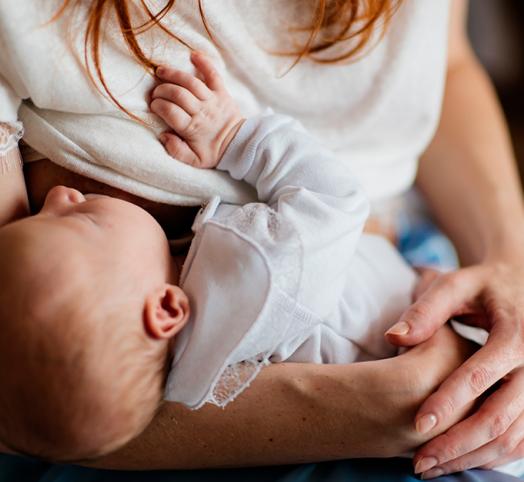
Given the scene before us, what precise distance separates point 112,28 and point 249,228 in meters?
0.27

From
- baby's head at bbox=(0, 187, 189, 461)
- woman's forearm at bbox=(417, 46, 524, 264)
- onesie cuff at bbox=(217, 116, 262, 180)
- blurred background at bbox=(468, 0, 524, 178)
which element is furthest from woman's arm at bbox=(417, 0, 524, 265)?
blurred background at bbox=(468, 0, 524, 178)

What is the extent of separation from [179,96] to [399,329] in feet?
1.20

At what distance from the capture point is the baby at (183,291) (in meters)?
0.71

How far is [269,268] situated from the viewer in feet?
2.55

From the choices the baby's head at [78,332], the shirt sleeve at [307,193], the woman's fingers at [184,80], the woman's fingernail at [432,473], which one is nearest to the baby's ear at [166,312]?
the baby's head at [78,332]

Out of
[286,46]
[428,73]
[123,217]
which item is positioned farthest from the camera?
[428,73]

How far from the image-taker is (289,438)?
86 centimetres

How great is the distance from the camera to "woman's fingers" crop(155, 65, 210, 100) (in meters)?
0.85

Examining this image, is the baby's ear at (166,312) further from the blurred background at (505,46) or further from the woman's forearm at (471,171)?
the blurred background at (505,46)

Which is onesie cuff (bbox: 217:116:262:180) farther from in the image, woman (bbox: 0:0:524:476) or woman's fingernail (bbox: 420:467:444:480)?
woman's fingernail (bbox: 420:467:444:480)

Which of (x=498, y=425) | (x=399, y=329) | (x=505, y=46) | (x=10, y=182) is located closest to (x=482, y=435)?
(x=498, y=425)

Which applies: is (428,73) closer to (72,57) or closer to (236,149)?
(236,149)

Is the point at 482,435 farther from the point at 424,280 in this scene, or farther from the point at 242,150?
the point at 242,150

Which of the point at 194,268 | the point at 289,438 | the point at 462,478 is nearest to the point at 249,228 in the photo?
the point at 194,268
